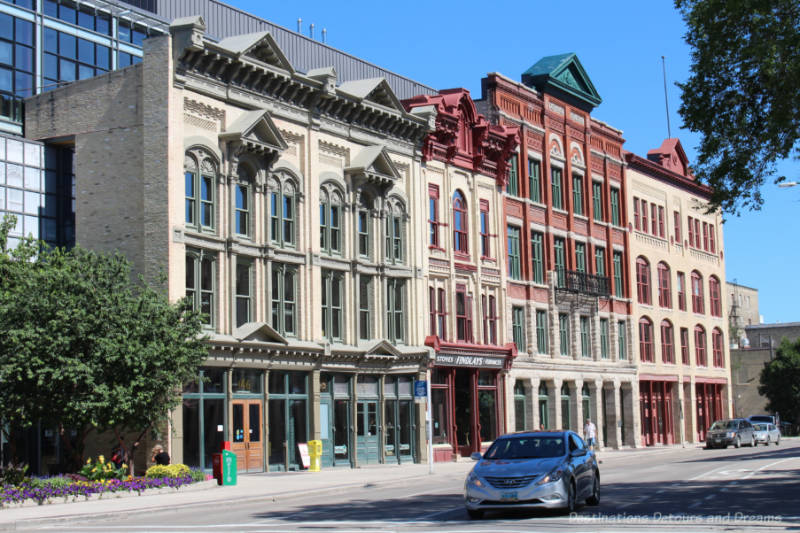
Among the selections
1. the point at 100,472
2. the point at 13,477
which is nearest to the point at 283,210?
the point at 100,472

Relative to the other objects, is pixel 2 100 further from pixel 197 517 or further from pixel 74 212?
pixel 197 517

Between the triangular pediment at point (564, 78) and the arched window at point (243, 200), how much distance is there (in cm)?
2306

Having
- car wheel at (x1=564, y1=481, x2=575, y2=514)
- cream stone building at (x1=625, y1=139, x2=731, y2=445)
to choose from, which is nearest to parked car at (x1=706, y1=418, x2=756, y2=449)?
cream stone building at (x1=625, y1=139, x2=731, y2=445)

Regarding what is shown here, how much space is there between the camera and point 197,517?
22.2 m

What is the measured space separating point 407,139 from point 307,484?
1920 cm

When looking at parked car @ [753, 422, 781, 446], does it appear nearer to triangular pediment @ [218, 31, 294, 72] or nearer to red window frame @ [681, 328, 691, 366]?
red window frame @ [681, 328, 691, 366]

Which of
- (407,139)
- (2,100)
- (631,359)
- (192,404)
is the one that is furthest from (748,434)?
(2,100)

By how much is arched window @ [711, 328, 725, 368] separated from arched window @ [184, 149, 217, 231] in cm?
4686

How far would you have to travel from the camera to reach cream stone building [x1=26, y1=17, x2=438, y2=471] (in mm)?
34594

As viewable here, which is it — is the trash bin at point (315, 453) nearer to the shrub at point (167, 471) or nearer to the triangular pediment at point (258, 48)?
the shrub at point (167, 471)

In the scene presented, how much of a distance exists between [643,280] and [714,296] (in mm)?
11906

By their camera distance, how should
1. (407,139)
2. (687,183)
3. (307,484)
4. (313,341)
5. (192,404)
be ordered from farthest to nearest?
(687,183) < (407,139) < (313,341) < (192,404) < (307,484)

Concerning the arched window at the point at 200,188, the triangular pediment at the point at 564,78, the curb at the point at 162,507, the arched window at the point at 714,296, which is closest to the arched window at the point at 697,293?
the arched window at the point at 714,296

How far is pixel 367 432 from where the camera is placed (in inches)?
1688
